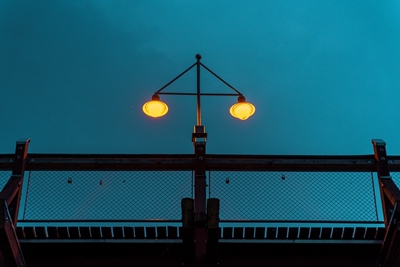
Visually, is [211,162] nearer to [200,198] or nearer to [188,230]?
[200,198]

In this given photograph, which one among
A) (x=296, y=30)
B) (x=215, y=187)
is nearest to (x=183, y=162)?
(x=215, y=187)

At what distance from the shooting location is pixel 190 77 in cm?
6850

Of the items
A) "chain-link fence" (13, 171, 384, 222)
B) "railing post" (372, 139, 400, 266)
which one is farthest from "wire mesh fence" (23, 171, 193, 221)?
"railing post" (372, 139, 400, 266)

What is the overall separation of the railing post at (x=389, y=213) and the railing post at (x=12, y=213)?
18.8 ft

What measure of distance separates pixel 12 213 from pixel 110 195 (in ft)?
8.85

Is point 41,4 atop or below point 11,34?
atop

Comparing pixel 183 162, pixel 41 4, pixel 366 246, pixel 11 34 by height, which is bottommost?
pixel 366 246

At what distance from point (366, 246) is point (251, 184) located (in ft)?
8.78

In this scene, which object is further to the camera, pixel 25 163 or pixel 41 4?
pixel 41 4

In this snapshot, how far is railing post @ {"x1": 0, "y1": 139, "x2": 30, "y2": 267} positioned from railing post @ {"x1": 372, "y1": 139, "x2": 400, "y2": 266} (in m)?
5.73

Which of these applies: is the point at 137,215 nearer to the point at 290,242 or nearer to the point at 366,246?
the point at 290,242

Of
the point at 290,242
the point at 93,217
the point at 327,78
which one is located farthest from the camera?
the point at 327,78

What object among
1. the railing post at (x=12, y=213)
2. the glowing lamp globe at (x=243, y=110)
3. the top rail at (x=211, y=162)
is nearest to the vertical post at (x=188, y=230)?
the top rail at (x=211, y=162)

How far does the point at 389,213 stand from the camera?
711 centimetres
